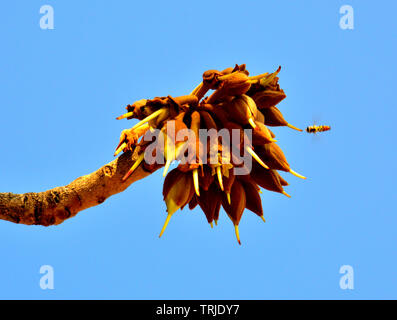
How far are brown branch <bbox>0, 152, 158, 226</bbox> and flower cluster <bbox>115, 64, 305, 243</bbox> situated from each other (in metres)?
0.21

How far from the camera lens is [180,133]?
129 inches

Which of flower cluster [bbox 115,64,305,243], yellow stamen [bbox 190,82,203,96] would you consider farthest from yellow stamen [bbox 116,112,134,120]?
yellow stamen [bbox 190,82,203,96]

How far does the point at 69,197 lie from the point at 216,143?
1217 millimetres

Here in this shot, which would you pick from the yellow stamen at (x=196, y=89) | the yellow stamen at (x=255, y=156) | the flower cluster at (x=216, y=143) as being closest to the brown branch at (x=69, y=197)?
the flower cluster at (x=216, y=143)

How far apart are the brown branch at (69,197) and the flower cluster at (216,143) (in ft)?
0.70

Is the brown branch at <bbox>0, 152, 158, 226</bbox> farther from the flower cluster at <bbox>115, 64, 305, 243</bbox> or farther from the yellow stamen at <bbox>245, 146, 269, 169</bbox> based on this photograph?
the yellow stamen at <bbox>245, 146, 269, 169</bbox>

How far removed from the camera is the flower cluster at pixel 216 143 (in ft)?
10.7

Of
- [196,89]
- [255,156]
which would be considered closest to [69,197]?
[196,89]

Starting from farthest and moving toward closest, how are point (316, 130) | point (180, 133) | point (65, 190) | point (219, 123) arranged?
point (316, 130) → point (65, 190) → point (219, 123) → point (180, 133)

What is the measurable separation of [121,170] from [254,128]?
0.98 metres

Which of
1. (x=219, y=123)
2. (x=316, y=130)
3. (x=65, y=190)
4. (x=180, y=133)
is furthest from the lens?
(x=316, y=130)

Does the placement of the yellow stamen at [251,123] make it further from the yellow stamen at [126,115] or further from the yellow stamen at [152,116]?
the yellow stamen at [126,115]

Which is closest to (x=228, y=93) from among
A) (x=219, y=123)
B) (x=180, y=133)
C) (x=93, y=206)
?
(x=219, y=123)

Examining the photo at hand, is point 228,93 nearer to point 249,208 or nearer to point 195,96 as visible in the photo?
point 195,96
